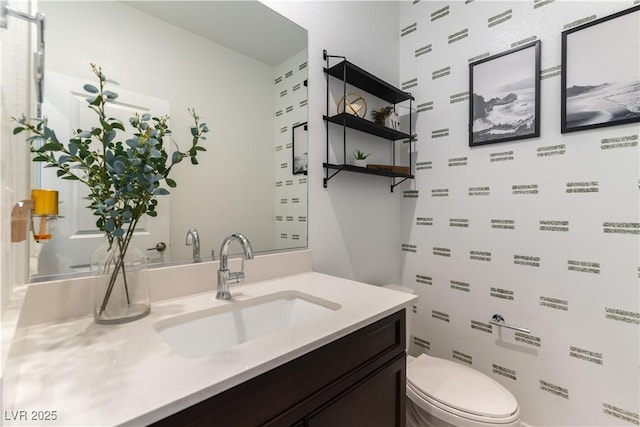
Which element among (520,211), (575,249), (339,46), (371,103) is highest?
(339,46)

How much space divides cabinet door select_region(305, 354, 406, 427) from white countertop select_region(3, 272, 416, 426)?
182mm

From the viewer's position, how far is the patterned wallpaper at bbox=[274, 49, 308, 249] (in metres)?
1.34

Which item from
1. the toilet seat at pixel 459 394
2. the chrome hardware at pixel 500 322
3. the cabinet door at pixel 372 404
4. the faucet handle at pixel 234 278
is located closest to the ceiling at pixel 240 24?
the faucet handle at pixel 234 278

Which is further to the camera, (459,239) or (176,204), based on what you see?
(459,239)

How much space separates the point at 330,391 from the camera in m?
0.73

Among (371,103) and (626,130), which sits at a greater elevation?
(371,103)

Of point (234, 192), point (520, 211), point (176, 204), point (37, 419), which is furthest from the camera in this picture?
point (520, 211)

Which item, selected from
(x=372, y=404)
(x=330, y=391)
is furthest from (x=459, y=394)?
(x=330, y=391)

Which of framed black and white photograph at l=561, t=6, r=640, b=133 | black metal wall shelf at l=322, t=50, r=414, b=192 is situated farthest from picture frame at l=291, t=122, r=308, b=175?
framed black and white photograph at l=561, t=6, r=640, b=133

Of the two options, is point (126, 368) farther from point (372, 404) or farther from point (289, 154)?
point (289, 154)

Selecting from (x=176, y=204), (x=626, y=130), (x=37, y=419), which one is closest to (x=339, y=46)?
(x=176, y=204)

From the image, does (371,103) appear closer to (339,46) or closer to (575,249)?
(339,46)

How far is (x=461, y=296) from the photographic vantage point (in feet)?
5.56

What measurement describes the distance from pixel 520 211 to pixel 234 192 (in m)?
1.43
